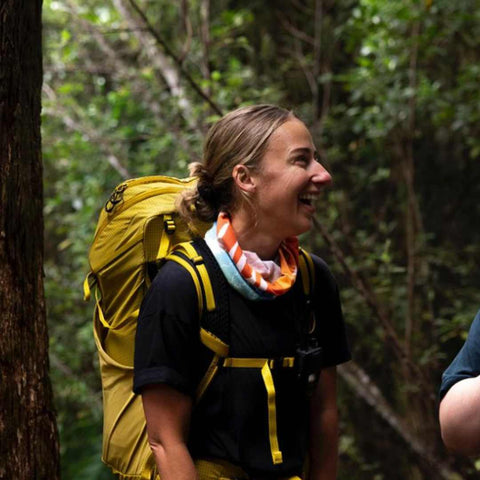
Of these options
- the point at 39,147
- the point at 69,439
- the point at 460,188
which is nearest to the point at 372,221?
the point at 460,188

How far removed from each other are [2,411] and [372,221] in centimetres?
528

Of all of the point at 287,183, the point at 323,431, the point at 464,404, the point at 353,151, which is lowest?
the point at 323,431

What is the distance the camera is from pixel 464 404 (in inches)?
62.2

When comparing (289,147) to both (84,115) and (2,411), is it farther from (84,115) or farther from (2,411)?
(84,115)

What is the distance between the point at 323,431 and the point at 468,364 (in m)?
0.71

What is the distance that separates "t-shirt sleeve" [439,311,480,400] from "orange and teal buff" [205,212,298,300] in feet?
1.74

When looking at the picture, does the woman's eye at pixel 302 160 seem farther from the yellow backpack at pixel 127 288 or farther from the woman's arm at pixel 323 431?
the woman's arm at pixel 323 431

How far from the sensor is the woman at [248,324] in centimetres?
197

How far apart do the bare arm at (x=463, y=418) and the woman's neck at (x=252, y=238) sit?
742 mm

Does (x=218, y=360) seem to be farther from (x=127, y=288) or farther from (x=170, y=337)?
(x=127, y=288)

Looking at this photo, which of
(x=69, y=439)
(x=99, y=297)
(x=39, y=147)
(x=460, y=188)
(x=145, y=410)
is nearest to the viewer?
(x=145, y=410)

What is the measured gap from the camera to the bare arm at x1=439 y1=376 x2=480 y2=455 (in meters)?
1.57

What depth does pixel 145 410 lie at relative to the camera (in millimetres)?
1996

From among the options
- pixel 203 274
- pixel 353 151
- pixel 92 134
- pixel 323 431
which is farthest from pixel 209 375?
pixel 353 151
